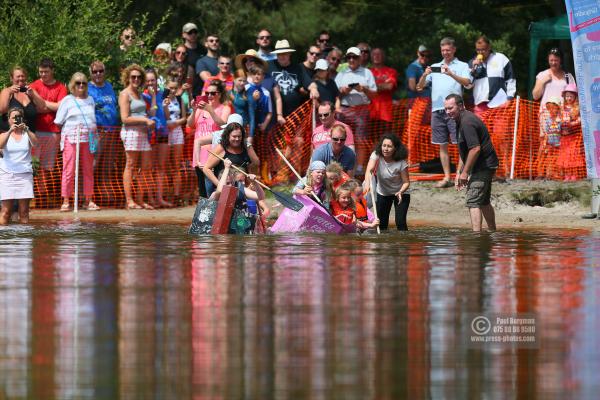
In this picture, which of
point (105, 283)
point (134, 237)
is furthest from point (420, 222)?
point (105, 283)

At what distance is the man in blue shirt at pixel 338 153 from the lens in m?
19.1

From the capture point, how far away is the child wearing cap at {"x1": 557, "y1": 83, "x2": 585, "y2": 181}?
22812 millimetres

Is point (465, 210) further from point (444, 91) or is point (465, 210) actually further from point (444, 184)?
point (444, 91)

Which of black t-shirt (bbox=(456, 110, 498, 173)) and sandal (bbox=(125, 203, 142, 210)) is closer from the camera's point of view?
black t-shirt (bbox=(456, 110, 498, 173))

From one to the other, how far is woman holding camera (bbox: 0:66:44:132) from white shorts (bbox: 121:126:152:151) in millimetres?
1262

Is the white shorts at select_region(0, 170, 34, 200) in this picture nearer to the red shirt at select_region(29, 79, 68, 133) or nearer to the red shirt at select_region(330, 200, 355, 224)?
the red shirt at select_region(29, 79, 68, 133)

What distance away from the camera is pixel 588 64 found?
19.3m

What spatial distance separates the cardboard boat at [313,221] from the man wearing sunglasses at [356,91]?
5.59 meters

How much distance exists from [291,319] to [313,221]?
734cm

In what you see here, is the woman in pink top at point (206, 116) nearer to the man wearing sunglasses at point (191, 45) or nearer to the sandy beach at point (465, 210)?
the sandy beach at point (465, 210)

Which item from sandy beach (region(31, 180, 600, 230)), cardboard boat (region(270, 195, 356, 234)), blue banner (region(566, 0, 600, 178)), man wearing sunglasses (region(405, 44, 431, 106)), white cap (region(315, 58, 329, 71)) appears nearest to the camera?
cardboard boat (region(270, 195, 356, 234))

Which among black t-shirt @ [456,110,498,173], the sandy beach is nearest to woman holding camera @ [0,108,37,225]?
the sandy beach

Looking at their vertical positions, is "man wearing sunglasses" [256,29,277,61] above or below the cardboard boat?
above

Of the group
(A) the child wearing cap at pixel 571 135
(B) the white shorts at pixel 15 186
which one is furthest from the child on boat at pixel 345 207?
(A) the child wearing cap at pixel 571 135
